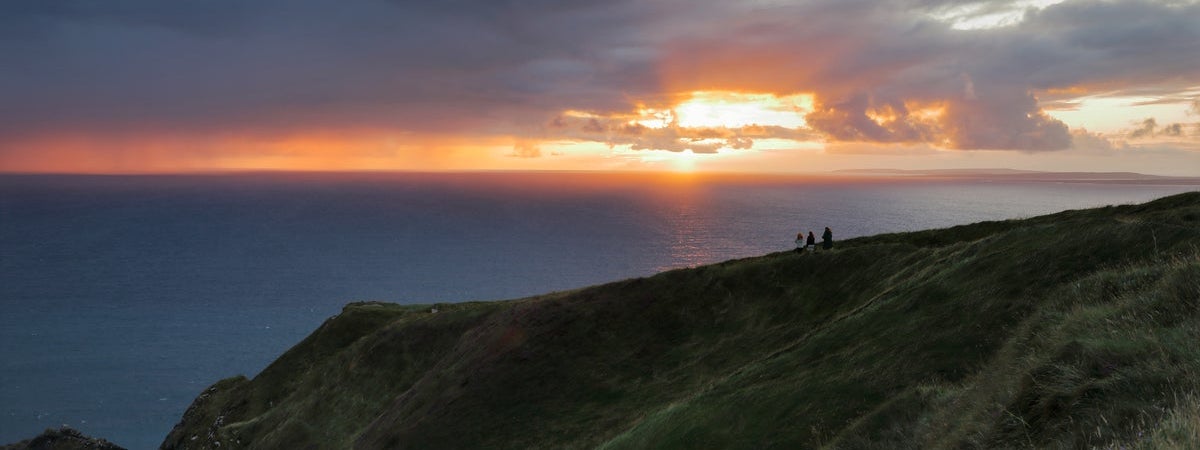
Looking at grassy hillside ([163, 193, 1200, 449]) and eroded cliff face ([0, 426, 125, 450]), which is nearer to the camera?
grassy hillside ([163, 193, 1200, 449])

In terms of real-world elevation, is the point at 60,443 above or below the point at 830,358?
below

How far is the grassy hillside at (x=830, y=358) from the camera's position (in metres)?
10.9

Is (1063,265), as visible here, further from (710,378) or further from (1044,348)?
(710,378)

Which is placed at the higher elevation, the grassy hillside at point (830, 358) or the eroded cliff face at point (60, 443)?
the grassy hillside at point (830, 358)

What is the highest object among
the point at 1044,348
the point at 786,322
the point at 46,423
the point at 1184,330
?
the point at 1184,330

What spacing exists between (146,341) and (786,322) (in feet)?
593

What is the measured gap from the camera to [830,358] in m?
24.4

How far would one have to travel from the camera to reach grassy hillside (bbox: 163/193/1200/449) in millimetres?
10914

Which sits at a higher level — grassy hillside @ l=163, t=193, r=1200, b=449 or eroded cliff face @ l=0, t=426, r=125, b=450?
grassy hillside @ l=163, t=193, r=1200, b=449

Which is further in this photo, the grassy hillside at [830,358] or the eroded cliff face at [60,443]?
the eroded cliff face at [60,443]

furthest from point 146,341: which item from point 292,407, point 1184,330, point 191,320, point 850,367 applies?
point 1184,330

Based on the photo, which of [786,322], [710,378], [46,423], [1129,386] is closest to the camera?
[1129,386]

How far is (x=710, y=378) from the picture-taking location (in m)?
34.2

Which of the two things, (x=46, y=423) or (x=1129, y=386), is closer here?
(x=1129, y=386)
